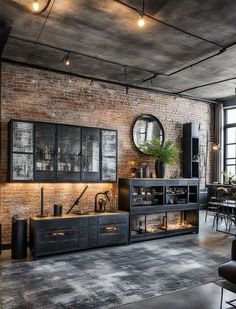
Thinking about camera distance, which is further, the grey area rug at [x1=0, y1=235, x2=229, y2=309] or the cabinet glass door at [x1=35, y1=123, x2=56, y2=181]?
the cabinet glass door at [x1=35, y1=123, x2=56, y2=181]

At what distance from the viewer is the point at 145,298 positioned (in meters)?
3.70

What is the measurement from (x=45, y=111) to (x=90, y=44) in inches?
74.7

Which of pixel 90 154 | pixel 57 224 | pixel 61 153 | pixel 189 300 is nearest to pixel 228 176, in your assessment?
pixel 90 154

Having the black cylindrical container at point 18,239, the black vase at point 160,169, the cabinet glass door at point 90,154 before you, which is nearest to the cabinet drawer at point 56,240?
the black cylindrical container at point 18,239

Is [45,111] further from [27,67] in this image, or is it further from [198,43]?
[198,43]

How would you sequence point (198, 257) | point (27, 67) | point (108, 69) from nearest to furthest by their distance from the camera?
point (198, 257) → point (27, 67) → point (108, 69)

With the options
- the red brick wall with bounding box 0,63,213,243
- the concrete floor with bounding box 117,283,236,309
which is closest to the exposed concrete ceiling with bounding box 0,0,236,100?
the red brick wall with bounding box 0,63,213,243

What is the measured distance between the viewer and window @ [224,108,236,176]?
9.70 m

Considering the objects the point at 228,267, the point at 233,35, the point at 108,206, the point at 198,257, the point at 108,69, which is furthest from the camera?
the point at 108,206

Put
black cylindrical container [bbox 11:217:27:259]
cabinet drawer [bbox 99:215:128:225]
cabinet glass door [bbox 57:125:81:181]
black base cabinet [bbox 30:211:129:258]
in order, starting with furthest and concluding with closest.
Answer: cabinet drawer [bbox 99:215:128:225], cabinet glass door [bbox 57:125:81:181], black base cabinet [bbox 30:211:129:258], black cylindrical container [bbox 11:217:27:259]

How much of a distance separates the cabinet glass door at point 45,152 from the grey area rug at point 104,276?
5.37 ft

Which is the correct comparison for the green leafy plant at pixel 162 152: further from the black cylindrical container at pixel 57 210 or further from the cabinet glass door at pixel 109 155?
the black cylindrical container at pixel 57 210

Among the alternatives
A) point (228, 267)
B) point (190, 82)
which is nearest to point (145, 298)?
point (228, 267)

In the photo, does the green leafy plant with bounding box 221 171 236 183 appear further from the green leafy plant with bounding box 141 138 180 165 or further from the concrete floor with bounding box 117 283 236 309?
the concrete floor with bounding box 117 283 236 309
